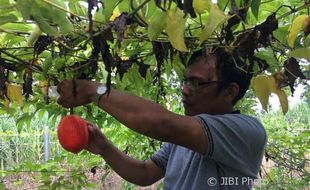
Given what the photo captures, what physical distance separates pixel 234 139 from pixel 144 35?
1.45ft

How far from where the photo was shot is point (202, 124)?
1.24 meters

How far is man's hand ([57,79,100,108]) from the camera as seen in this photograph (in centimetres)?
119

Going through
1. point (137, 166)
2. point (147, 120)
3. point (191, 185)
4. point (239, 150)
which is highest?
point (147, 120)

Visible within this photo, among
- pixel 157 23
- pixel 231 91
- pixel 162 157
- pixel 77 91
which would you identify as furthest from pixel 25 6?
pixel 162 157

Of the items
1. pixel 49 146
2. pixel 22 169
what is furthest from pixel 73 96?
pixel 49 146

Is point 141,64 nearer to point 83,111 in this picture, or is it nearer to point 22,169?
point 83,111

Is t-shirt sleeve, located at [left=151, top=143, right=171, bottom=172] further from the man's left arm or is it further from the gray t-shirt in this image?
the man's left arm

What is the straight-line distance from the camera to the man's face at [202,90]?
141cm

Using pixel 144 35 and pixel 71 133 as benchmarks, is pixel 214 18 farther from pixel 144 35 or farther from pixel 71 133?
pixel 71 133

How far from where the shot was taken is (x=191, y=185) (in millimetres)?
1483

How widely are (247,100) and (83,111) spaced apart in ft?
4.05

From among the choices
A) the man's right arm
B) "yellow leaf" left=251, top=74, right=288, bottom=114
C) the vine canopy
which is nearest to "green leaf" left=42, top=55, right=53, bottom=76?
the vine canopy

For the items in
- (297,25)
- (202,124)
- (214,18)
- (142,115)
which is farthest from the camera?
(202,124)

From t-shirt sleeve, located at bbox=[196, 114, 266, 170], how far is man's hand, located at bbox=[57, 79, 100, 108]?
0.29m
